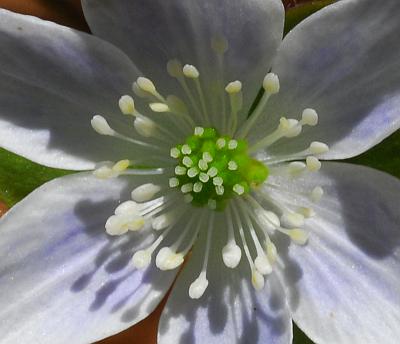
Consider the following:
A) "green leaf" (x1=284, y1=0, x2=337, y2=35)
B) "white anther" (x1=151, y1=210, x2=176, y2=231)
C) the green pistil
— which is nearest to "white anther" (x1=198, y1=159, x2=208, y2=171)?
the green pistil

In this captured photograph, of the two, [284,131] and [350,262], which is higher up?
[284,131]

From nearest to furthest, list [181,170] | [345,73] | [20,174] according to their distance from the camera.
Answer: [345,73] → [181,170] → [20,174]

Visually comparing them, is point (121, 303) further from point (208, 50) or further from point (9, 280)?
point (208, 50)

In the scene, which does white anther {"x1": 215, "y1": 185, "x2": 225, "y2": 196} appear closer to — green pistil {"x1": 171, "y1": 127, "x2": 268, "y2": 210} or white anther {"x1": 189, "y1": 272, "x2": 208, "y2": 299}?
green pistil {"x1": 171, "y1": 127, "x2": 268, "y2": 210}

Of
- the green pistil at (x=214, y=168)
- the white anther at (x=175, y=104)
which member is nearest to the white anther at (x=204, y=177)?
the green pistil at (x=214, y=168)

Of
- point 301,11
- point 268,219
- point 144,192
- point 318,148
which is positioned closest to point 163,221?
point 144,192

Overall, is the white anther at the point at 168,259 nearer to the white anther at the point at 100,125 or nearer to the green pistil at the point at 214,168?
the green pistil at the point at 214,168

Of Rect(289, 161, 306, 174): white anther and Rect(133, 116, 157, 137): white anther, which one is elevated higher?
Rect(289, 161, 306, 174): white anther

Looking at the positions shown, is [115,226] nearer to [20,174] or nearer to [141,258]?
[141,258]
